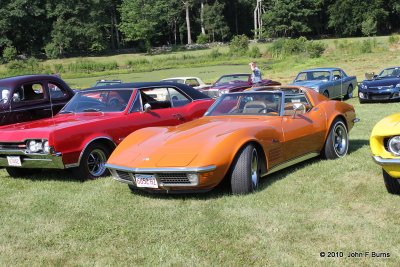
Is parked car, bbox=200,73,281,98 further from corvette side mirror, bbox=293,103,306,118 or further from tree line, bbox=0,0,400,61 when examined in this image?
tree line, bbox=0,0,400,61

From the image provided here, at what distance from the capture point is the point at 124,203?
5.90m

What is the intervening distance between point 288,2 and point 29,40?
163ft

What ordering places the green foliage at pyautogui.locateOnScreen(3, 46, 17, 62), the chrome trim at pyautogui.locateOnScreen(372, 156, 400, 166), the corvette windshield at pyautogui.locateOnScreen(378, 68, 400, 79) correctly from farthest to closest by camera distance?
the green foliage at pyautogui.locateOnScreen(3, 46, 17, 62), the corvette windshield at pyautogui.locateOnScreen(378, 68, 400, 79), the chrome trim at pyautogui.locateOnScreen(372, 156, 400, 166)

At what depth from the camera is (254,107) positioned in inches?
282

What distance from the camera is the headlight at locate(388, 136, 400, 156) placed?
200 inches

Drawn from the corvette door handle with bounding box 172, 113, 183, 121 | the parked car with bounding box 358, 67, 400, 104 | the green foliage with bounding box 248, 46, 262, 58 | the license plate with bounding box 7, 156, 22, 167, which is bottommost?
the green foliage with bounding box 248, 46, 262, 58

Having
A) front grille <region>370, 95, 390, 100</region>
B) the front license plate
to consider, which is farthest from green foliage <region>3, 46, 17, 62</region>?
the front license plate

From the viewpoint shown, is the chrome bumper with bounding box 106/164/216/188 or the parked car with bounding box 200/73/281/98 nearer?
the chrome bumper with bounding box 106/164/216/188

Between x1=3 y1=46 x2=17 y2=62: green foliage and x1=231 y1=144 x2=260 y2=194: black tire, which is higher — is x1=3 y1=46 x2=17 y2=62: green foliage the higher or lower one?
the lower one

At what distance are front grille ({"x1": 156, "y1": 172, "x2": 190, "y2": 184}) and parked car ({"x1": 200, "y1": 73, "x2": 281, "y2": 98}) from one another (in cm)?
1213

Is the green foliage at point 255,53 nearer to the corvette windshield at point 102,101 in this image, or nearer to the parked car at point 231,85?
the parked car at point 231,85

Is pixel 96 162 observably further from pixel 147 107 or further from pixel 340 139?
pixel 340 139

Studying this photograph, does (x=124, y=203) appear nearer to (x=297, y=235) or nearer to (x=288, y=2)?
(x=297, y=235)

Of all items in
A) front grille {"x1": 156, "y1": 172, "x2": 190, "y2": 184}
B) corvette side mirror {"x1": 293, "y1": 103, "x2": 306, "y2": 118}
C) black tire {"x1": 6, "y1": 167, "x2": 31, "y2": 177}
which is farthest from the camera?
black tire {"x1": 6, "y1": 167, "x2": 31, "y2": 177}
